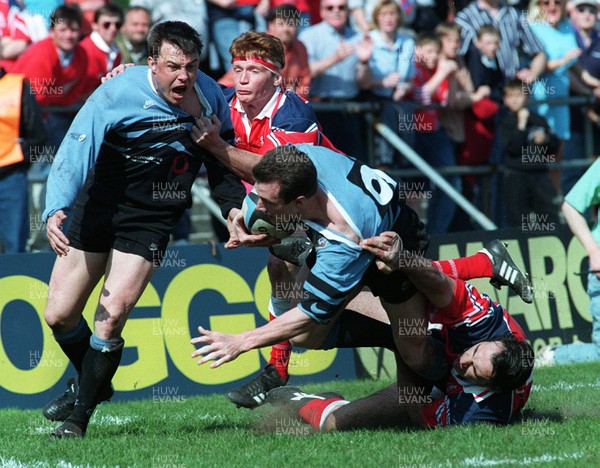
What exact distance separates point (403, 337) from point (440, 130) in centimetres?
574

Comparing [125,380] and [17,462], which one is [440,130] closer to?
[125,380]

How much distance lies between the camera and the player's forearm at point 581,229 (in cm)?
889

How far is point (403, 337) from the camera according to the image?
6828 millimetres

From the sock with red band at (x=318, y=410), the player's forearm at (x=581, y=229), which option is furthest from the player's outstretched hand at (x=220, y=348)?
the player's forearm at (x=581, y=229)

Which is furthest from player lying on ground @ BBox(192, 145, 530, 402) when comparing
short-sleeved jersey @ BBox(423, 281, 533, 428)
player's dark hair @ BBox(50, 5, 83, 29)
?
player's dark hair @ BBox(50, 5, 83, 29)

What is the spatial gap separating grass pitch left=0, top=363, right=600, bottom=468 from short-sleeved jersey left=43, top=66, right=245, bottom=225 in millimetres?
1427

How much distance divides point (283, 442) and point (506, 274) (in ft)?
7.53

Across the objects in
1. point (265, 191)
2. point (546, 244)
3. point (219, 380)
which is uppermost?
point (265, 191)

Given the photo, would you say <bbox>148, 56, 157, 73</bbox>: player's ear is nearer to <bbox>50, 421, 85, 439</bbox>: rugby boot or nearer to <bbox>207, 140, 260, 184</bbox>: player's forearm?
<bbox>207, 140, 260, 184</bbox>: player's forearm

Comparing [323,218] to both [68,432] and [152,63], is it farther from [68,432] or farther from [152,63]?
[68,432]

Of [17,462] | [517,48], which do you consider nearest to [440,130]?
[517,48]

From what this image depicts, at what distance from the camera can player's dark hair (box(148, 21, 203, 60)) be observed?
21.3ft

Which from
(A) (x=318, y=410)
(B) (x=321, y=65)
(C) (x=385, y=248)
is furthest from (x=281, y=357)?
(B) (x=321, y=65)

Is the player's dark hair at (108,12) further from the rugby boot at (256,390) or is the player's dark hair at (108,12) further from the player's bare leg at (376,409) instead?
the player's bare leg at (376,409)
